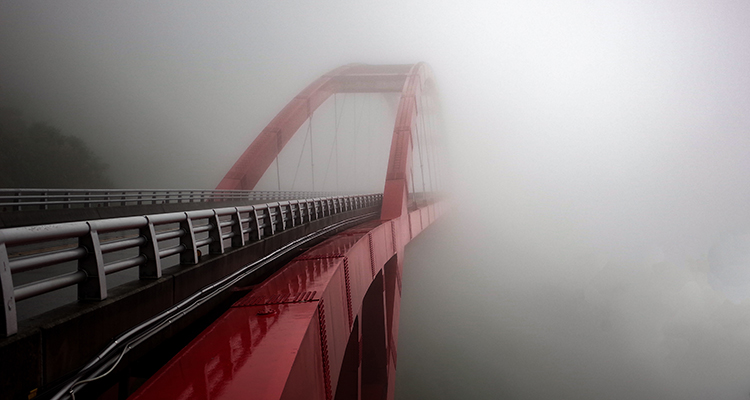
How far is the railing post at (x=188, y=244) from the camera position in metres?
5.62

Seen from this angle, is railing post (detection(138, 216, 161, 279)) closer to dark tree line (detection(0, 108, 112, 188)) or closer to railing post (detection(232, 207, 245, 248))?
railing post (detection(232, 207, 245, 248))

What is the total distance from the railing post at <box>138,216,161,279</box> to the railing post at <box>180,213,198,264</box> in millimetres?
808

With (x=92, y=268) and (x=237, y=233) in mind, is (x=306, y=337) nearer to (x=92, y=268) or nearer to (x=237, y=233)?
(x=92, y=268)

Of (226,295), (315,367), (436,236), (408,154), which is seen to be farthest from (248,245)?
(436,236)

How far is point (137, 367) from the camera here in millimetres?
4090

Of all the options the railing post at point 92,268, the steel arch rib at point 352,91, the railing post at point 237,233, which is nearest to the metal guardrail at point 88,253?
the railing post at point 92,268

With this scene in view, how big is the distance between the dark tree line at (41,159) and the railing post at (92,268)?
35.7 metres

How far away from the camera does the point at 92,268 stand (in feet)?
12.5

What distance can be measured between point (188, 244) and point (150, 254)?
0.91 metres

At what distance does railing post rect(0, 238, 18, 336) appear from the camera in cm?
274

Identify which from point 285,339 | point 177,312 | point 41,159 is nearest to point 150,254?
point 177,312

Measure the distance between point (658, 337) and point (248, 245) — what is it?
276 feet

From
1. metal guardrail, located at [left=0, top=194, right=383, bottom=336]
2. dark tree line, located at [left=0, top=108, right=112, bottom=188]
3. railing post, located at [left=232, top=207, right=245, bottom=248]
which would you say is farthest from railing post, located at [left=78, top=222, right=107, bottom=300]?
dark tree line, located at [left=0, top=108, right=112, bottom=188]

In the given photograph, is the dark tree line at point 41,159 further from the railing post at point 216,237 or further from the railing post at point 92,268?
the railing post at point 92,268
